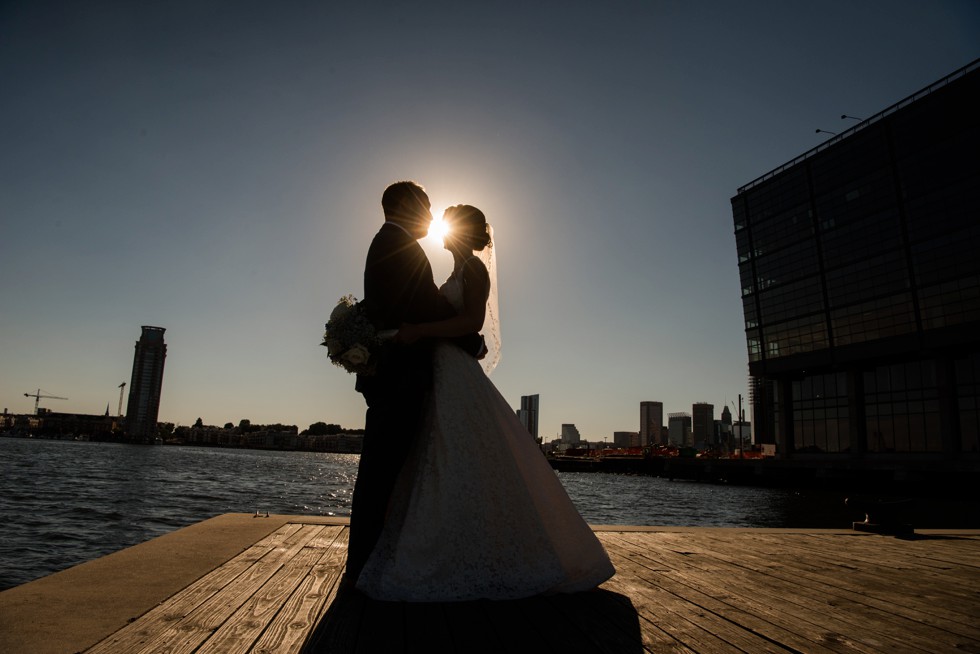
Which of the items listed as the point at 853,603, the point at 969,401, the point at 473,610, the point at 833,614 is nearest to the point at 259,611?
the point at 473,610

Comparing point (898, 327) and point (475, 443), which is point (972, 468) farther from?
point (475, 443)

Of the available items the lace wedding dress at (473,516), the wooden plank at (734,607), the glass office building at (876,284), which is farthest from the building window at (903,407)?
the lace wedding dress at (473,516)

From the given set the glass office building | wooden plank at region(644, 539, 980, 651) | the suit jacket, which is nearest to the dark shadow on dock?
wooden plank at region(644, 539, 980, 651)

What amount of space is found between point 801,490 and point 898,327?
53.3ft

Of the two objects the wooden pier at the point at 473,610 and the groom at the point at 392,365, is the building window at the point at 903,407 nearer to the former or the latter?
the wooden pier at the point at 473,610

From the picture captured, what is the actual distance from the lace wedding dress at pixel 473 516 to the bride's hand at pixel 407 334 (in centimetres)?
26

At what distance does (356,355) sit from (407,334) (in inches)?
13.1

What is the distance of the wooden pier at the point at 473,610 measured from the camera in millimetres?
2420

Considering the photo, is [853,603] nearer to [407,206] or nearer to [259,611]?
[259,611]

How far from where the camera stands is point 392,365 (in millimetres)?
3609

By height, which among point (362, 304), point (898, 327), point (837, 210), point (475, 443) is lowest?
point (475, 443)

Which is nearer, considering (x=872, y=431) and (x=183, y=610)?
(x=183, y=610)

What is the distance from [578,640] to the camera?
2.55 metres

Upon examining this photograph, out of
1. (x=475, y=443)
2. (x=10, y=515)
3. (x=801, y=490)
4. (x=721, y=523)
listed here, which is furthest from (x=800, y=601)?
(x=801, y=490)
